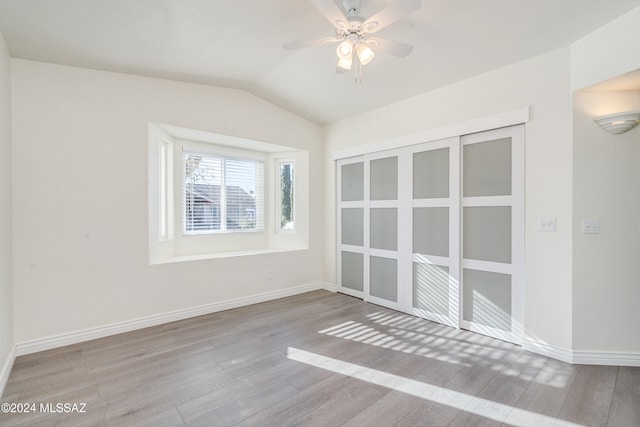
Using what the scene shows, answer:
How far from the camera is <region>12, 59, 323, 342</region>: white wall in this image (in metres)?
2.69

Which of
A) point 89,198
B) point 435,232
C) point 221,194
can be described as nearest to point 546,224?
point 435,232

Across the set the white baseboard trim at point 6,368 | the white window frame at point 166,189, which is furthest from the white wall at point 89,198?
the white window frame at point 166,189

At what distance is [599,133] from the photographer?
243 centimetres

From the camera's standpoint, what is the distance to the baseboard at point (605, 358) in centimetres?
241

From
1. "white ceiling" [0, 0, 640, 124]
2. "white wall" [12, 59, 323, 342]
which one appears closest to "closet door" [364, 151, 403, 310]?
"white ceiling" [0, 0, 640, 124]

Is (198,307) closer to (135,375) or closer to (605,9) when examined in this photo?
(135,375)

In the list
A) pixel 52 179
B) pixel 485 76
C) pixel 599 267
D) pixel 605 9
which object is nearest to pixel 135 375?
pixel 52 179

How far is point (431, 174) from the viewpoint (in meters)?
3.46

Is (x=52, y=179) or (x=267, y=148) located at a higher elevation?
(x=267, y=148)

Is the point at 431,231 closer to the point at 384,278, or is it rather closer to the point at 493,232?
the point at 493,232

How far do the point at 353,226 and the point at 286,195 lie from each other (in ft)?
4.43

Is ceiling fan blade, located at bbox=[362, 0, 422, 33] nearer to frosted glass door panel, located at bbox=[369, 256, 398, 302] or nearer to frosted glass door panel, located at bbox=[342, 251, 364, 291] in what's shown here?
frosted glass door panel, located at bbox=[369, 256, 398, 302]

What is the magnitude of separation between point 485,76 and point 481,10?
852 mm

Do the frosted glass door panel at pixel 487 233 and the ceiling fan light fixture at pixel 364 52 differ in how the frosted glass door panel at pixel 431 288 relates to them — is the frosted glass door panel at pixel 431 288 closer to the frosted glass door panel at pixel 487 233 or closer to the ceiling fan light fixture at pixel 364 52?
the frosted glass door panel at pixel 487 233
